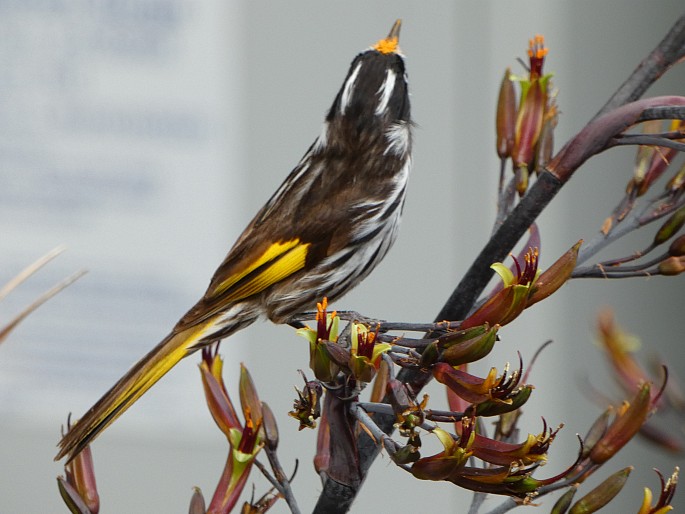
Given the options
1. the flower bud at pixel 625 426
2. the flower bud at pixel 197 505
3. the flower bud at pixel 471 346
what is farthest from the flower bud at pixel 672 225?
the flower bud at pixel 197 505

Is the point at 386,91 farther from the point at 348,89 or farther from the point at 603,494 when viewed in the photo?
the point at 603,494

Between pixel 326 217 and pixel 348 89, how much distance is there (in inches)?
4.5

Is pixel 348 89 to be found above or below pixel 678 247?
above

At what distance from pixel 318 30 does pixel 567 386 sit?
105cm

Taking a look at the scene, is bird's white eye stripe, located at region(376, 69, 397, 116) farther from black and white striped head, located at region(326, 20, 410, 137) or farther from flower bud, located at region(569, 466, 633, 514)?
flower bud, located at region(569, 466, 633, 514)

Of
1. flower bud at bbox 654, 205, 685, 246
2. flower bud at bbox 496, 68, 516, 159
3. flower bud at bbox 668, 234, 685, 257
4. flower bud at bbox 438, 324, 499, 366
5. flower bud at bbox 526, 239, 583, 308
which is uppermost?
flower bud at bbox 496, 68, 516, 159

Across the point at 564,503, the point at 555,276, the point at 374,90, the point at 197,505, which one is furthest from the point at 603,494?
the point at 374,90

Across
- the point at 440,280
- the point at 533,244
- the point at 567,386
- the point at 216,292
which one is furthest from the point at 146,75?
the point at 533,244

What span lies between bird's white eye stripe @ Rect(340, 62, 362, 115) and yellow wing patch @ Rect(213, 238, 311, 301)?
4.9 inches

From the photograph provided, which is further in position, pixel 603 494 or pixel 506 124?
pixel 506 124

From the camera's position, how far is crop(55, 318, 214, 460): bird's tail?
2.41 feet

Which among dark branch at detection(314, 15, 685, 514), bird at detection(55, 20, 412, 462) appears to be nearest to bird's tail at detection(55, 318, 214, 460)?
bird at detection(55, 20, 412, 462)

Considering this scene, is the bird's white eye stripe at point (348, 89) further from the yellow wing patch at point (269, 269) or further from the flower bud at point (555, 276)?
the flower bud at point (555, 276)

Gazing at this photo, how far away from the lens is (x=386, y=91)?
3.06 feet
